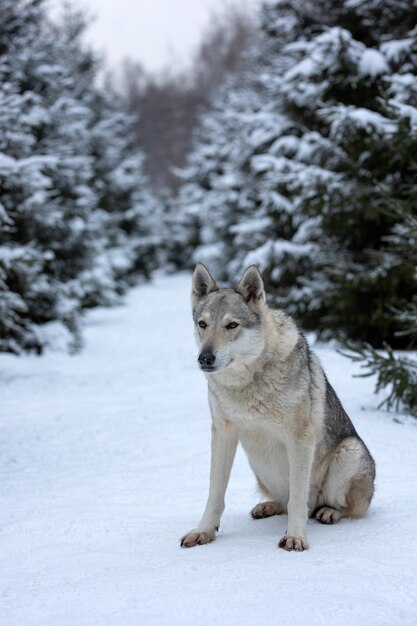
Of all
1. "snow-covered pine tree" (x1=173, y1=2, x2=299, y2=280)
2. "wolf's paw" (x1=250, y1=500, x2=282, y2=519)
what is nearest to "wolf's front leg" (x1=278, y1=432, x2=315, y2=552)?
"wolf's paw" (x1=250, y1=500, x2=282, y2=519)

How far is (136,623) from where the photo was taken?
270 centimetres

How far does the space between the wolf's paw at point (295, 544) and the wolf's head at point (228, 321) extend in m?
0.98

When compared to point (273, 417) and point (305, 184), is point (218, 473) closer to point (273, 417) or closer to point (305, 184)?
point (273, 417)

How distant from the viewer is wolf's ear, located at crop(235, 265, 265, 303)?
3.96 meters

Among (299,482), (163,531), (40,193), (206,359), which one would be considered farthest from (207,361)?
(40,193)

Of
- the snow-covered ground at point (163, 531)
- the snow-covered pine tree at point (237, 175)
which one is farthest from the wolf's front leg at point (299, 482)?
the snow-covered pine tree at point (237, 175)

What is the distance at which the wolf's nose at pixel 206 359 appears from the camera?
11.7 feet

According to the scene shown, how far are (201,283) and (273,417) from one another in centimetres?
103

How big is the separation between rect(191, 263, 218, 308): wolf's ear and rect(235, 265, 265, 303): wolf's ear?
20 cm

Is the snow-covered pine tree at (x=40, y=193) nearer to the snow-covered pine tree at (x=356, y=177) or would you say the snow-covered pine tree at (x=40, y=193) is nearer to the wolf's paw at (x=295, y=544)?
the snow-covered pine tree at (x=356, y=177)

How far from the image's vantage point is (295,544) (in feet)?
11.2

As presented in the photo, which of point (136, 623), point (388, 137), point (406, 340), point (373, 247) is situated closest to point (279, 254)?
point (373, 247)

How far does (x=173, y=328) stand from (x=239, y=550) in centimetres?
1366

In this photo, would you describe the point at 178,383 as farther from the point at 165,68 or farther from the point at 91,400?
the point at 165,68
